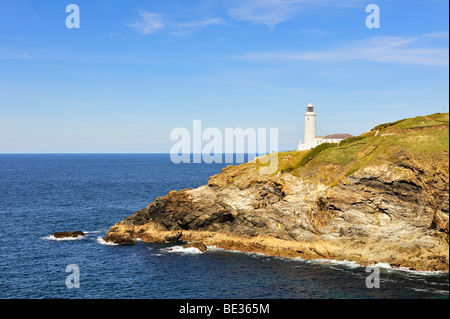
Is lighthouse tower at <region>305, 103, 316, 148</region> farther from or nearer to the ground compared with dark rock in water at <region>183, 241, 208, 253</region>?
farther from the ground

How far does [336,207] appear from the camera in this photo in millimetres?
60750

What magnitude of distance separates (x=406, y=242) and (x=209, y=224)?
33356mm

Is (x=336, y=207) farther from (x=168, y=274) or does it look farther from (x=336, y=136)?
(x=336, y=136)

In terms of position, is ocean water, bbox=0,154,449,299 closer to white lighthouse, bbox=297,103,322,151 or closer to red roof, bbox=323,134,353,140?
white lighthouse, bbox=297,103,322,151

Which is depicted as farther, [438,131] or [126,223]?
[126,223]

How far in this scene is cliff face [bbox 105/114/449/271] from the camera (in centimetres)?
5597

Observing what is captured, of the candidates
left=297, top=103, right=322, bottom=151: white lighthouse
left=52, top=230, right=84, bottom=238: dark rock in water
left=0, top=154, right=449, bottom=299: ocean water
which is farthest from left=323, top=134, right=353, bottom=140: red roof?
left=52, top=230, right=84, bottom=238: dark rock in water

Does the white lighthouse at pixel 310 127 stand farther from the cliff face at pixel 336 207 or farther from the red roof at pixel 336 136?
the cliff face at pixel 336 207

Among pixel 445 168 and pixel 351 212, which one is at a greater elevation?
pixel 445 168

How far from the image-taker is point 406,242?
56.1 m

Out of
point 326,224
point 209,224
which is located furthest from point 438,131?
point 209,224

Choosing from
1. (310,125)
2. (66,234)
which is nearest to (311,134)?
(310,125)
